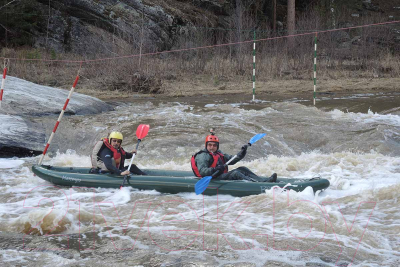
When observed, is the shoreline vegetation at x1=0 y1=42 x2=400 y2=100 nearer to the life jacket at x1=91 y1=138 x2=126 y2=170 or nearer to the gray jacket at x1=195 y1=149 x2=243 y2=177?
the life jacket at x1=91 y1=138 x2=126 y2=170

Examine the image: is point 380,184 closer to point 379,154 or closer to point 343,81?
point 379,154

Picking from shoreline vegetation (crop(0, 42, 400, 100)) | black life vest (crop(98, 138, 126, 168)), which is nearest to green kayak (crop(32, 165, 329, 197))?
black life vest (crop(98, 138, 126, 168))

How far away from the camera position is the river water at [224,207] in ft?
12.7

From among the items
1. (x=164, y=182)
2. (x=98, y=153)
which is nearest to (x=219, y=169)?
(x=164, y=182)

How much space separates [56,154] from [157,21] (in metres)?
11.9

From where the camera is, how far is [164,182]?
565 centimetres

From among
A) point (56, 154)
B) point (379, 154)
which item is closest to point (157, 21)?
point (56, 154)

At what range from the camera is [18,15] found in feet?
60.6

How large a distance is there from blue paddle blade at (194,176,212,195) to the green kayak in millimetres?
127

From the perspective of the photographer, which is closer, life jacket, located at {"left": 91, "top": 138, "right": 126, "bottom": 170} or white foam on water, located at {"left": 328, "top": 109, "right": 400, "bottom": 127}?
life jacket, located at {"left": 91, "top": 138, "right": 126, "bottom": 170}

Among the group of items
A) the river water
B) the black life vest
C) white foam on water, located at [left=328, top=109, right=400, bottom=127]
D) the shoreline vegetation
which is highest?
the shoreline vegetation

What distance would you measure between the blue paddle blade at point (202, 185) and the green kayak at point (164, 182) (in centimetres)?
13

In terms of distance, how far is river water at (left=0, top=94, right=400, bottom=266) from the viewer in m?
3.88

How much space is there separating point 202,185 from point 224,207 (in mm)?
374
